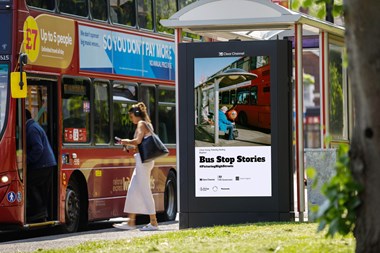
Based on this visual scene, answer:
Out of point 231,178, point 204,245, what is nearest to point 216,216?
point 231,178

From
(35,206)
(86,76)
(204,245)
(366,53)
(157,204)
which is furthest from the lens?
(157,204)

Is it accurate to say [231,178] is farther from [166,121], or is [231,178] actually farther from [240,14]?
[166,121]

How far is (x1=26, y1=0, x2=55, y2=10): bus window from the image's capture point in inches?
690

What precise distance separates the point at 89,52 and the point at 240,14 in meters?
3.91

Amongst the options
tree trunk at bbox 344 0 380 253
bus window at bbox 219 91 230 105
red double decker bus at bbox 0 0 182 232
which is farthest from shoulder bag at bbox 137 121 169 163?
tree trunk at bbox 344 0 380 253

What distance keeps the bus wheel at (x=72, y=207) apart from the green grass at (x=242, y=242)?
4535 millimetres

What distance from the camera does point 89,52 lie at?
19562 millimetres

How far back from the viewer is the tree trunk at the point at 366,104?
7.74m

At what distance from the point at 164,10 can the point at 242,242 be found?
38.4ft

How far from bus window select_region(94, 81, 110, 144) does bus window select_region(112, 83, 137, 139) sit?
0.25m

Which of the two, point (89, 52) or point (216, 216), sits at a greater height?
point (89, 52)

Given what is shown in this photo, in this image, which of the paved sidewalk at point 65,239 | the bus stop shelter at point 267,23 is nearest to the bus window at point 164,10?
the paved sidewalk at point 65,239

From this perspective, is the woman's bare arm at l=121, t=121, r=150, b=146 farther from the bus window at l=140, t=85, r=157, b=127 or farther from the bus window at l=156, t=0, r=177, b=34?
the bus window at l=156, t=0, r=177, b=34

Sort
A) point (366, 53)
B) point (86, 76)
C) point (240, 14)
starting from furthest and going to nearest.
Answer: point (86, 76), point (240, 14), point (366, 53)
